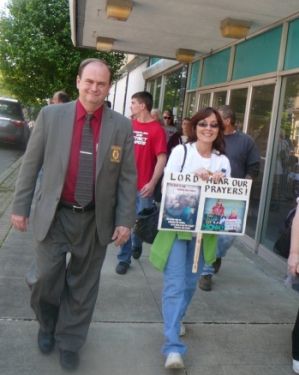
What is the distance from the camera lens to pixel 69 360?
10.5ft

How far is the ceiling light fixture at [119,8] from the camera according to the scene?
675 centimetres

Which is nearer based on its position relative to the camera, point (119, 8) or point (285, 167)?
point (285, 167)

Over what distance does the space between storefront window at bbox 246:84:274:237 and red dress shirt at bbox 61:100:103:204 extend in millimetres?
3913

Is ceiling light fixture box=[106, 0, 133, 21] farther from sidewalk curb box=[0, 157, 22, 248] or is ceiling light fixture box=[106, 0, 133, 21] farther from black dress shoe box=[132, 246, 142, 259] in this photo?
black dress shoe box=[132, 246, 142, 259]

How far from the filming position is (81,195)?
3053 millimetres

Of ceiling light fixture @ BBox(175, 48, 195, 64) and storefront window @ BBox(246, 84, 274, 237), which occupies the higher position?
ceiling light fixture @ BBox(175, 48, 195, 64)

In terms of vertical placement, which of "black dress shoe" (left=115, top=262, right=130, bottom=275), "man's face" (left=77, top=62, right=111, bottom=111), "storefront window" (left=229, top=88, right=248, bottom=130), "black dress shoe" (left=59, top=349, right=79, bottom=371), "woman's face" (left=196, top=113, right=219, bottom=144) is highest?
"storefront window" (left=229, top=88, right=248, bottom=130)

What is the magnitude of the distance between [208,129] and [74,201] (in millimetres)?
1084

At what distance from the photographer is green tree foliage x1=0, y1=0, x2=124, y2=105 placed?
14.1 metres

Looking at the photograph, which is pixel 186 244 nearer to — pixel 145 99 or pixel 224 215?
pixel 224 215

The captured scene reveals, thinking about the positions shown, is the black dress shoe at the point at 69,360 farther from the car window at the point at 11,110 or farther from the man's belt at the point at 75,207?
the car window at the point at 11,110

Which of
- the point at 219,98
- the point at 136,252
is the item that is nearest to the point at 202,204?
the point at 136,252

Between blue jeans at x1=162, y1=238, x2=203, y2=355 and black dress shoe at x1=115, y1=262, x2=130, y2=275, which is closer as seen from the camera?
blue jeans at x1=162, y1=238, x2=203, y2=355

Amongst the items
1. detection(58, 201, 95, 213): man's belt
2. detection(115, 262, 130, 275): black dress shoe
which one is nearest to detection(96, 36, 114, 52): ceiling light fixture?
detection(115, 262, 130, 275): black dress shoe
